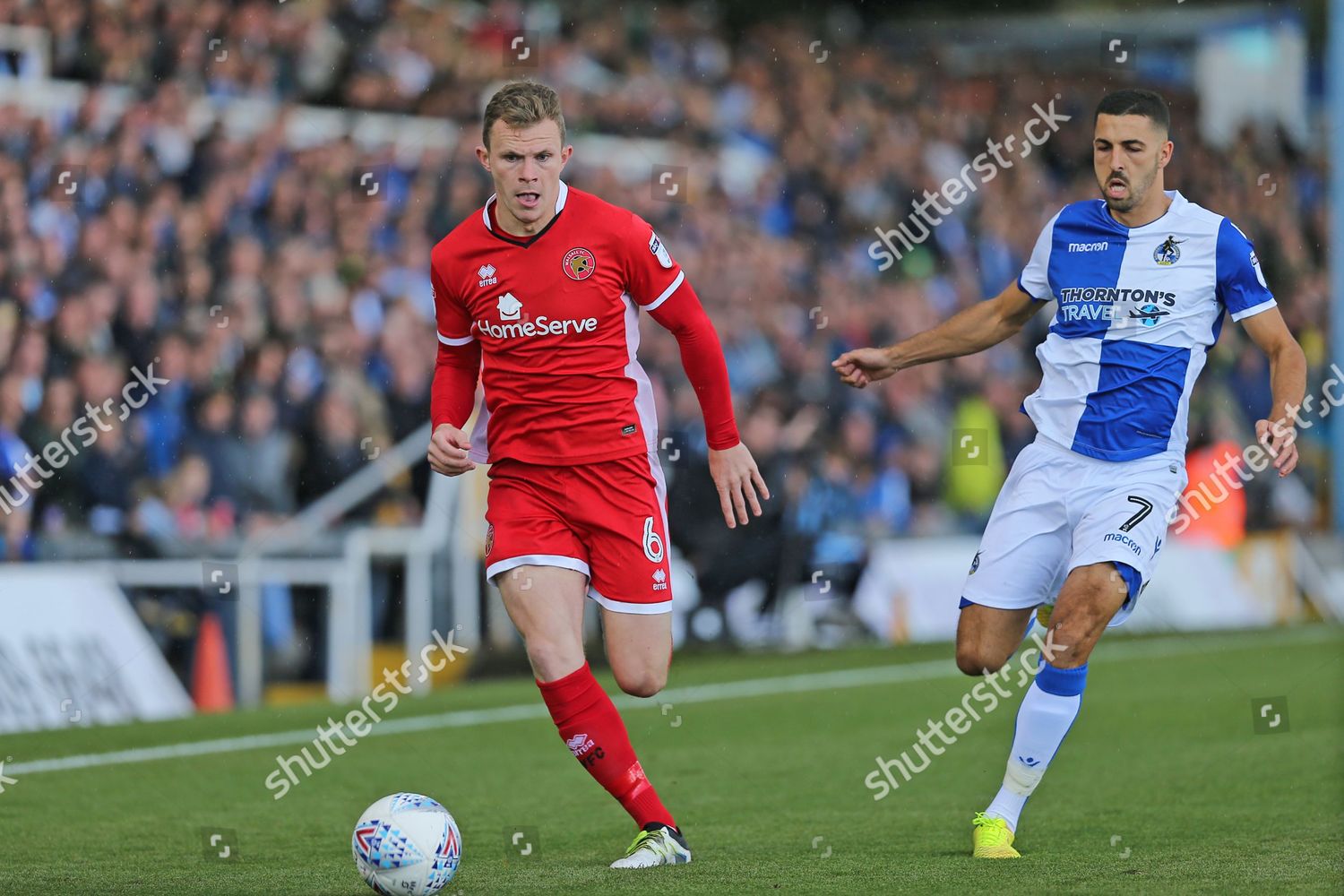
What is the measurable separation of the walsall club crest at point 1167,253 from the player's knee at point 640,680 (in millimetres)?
2180

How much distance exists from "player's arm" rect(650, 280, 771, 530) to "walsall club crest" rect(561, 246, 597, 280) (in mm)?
260

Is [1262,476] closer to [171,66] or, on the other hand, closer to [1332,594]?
[1332,594]

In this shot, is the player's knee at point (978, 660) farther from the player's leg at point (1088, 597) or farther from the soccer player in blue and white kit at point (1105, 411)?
the player's leg at point (1088, 597)

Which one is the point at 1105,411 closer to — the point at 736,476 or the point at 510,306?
the point at 736,476

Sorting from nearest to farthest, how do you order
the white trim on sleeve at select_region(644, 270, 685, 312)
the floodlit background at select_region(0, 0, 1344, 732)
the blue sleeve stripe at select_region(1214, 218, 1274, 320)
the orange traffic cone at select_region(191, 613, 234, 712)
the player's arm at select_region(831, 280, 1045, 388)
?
the white trim on sleeve at select_region(644, 270, 685, 312) < the blue sleeve stripe at select_region(1214, 218, 1274, 320) < the player's arm at select_region(831, 280, 1045, 388) < the orange traffic cone at select_region(191, 613, 234, 712) < the floodlit background at select_region(0, 0, 1344, 732)

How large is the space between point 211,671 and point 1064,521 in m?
7.11

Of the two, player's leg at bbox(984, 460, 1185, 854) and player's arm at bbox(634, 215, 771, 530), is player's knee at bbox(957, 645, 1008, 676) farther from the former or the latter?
player's arm at bbox(634, 215, 771, 530)

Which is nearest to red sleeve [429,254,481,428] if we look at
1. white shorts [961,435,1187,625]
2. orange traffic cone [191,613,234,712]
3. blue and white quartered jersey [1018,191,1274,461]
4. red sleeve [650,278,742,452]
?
red sleeve [650,278,742,452]

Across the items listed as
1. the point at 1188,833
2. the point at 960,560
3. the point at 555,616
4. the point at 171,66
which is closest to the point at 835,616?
the point at 960,560

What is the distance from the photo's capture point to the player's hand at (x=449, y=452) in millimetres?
6074

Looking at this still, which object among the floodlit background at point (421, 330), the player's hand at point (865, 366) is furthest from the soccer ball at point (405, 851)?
the floodlit background at point (421, 330)

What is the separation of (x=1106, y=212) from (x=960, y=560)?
10.6m

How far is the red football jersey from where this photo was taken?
6250 millimetres

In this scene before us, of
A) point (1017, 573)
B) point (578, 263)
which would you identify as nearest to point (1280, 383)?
point (1017, 573)
